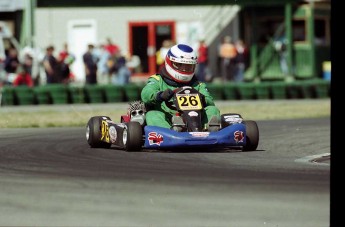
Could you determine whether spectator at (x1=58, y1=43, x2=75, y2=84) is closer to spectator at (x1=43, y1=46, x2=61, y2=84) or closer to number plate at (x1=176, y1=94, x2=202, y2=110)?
spectator at (x1=43, y1=46, x2=61, y2=84)

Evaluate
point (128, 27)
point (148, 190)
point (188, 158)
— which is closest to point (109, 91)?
point (128, 27)

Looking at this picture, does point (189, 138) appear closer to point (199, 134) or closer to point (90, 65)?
point (199, 134)

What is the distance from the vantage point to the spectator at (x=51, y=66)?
27.3 m

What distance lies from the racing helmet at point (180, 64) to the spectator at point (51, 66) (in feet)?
48.9

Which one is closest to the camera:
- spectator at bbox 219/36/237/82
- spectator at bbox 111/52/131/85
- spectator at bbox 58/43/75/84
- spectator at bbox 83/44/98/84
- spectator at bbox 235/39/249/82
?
spectator at bbox 83/44/98/84

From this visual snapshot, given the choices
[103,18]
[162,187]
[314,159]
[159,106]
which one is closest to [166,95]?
[159,106]

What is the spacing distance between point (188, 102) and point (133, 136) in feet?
2.66

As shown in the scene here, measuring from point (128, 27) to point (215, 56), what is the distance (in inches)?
129

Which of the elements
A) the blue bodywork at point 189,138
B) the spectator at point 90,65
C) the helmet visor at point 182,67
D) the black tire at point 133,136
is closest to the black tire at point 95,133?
the black tire at point 133,136

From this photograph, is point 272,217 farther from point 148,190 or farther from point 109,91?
point 109,91

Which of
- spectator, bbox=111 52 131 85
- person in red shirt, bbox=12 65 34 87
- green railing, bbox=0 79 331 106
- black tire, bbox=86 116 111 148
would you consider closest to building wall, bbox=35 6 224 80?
spectator, bbox=111 52 131 85

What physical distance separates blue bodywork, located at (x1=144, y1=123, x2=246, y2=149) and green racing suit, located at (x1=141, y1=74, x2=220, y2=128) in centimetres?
30

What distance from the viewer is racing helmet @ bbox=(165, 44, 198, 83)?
40.7 ft
